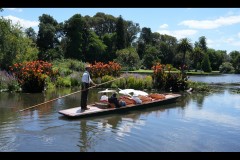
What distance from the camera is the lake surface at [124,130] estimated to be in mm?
8664

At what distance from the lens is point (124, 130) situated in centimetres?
1067

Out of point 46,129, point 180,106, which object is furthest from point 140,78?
point 46,129

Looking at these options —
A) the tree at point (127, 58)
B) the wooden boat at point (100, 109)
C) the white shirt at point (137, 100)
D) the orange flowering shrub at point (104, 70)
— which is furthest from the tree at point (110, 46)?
the white shirt at point (137, 100)

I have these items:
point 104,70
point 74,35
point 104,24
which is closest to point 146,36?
point 104,24

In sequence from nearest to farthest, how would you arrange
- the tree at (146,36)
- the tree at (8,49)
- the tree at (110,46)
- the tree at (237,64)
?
the tree at (8,49) < the tree at (110,46) < the tree at (237,64) < the tree at (146,36)

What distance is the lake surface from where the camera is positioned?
8.66 meters

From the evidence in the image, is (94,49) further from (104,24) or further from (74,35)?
(104,24)

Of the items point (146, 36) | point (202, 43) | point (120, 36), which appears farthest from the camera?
point (202, 43)

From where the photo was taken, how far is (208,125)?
12.0 m

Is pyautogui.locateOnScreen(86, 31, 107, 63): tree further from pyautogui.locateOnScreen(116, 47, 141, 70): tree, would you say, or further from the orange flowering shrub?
the orange flowering shrub

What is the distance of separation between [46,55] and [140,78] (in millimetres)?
32724

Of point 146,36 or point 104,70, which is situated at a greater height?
point 146,36

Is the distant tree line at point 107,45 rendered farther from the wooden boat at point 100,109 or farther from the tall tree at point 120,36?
the wooden boat at point 100,109

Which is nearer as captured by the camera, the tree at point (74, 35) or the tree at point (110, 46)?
the tree at point (74, 35)
